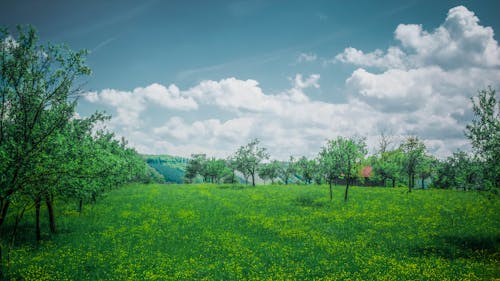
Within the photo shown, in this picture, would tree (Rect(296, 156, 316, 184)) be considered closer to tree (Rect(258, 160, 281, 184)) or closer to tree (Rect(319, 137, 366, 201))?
tree (Rect(258, 160, 281, 184))

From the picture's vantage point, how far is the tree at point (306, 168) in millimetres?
103375

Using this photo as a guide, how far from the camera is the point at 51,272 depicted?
57.8 ft

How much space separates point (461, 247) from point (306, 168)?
84.5m

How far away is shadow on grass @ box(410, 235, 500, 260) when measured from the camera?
1948 cm

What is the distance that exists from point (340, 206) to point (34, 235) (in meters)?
34.7

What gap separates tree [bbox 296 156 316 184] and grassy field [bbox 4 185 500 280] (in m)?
66.1

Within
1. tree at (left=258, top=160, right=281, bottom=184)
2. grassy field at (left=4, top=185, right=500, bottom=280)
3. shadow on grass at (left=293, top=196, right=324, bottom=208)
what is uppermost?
tree at (left=258, top=160, right=281, bottom=184)

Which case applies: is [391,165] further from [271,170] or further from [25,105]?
[25,105]

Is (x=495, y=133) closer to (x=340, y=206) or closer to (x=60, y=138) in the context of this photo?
(x=340, y=206)

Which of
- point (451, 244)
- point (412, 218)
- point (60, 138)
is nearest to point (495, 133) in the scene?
point (451, 244)

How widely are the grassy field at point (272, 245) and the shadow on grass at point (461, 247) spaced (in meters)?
0.07

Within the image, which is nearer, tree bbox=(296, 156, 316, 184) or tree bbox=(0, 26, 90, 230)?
tree bbox=(0, 26, 90, 230)

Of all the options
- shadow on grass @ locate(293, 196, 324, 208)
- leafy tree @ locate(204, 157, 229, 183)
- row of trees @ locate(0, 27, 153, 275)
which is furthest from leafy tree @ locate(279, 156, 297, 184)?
row of trees @ locate(0, 27, 153, 275)

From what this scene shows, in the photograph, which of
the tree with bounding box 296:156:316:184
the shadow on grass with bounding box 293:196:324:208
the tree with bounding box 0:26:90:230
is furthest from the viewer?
the tree with bounding box 296:156:316:184
